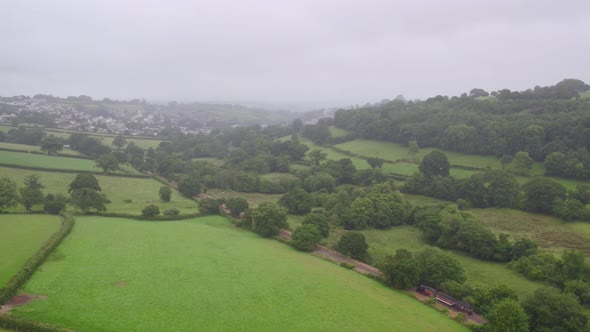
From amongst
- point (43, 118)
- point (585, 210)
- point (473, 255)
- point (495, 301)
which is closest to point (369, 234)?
point (473, 255)

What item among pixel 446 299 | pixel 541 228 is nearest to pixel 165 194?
pixel 446 299

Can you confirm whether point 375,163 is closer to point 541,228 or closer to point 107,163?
point 541,228

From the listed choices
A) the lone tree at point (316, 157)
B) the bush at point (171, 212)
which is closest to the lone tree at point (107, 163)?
the bush at point (171, 212)

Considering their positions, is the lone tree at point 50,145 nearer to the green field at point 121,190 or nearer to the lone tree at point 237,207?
the green field at point 121,190

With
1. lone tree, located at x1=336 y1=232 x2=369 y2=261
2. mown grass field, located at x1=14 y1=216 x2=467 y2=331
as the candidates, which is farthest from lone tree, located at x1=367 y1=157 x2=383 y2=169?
mown grass field, located at x1=14 y1=216 x2=467 y2=331

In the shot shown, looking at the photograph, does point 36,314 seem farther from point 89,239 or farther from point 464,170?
point 464,170

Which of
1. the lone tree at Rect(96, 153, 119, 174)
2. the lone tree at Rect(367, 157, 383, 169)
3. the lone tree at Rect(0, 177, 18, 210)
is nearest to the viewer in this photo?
the lone tree at Rect(0, 177, 18, 210)

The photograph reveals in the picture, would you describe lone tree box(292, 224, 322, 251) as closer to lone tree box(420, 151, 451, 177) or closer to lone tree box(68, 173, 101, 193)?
lone tree box(68, 173, 101, 193)

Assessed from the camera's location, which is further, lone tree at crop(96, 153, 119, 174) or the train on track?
lone tree at crop(96, 153, 119, 174)
